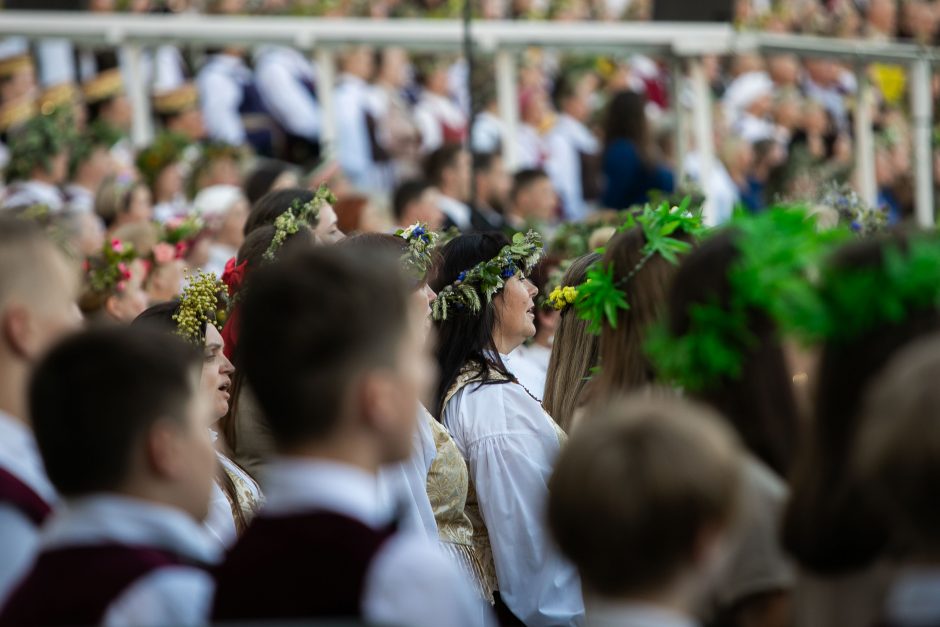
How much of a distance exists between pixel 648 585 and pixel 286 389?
67 centimetres

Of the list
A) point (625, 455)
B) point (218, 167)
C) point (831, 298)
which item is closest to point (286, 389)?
point (625, 455)

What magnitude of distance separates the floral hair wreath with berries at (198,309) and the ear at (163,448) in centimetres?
165

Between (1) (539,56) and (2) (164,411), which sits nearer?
(2) (164,411)

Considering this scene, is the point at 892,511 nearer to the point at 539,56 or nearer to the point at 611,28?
the point at 611,28

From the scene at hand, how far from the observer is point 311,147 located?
1239 cm

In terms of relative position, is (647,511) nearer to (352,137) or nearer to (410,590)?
(410,590)

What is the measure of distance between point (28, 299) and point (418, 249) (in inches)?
76.8

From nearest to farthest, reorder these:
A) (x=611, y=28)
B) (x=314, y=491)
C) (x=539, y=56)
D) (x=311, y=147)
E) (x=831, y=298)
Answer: (x=314, y=491) < (x=831, y=298) < (x=611, y=28) < (x=311, y=147) < (x=539, y=56)

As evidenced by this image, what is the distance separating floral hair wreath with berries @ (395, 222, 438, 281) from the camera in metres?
4.57

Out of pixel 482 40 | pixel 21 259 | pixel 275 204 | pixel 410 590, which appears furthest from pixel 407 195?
pixel 410 590

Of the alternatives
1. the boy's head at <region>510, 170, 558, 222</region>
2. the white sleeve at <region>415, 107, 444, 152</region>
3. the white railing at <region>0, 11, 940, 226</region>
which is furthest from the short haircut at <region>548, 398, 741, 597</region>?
the white sleeve at <region>415, 107, 444, 152</region>

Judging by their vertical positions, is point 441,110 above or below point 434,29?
below

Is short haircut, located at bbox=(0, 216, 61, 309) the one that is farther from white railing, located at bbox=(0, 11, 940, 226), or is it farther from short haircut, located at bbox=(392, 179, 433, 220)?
white railing, located at bbox=(0, 11, 940, 226)

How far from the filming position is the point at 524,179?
32.9 feet
